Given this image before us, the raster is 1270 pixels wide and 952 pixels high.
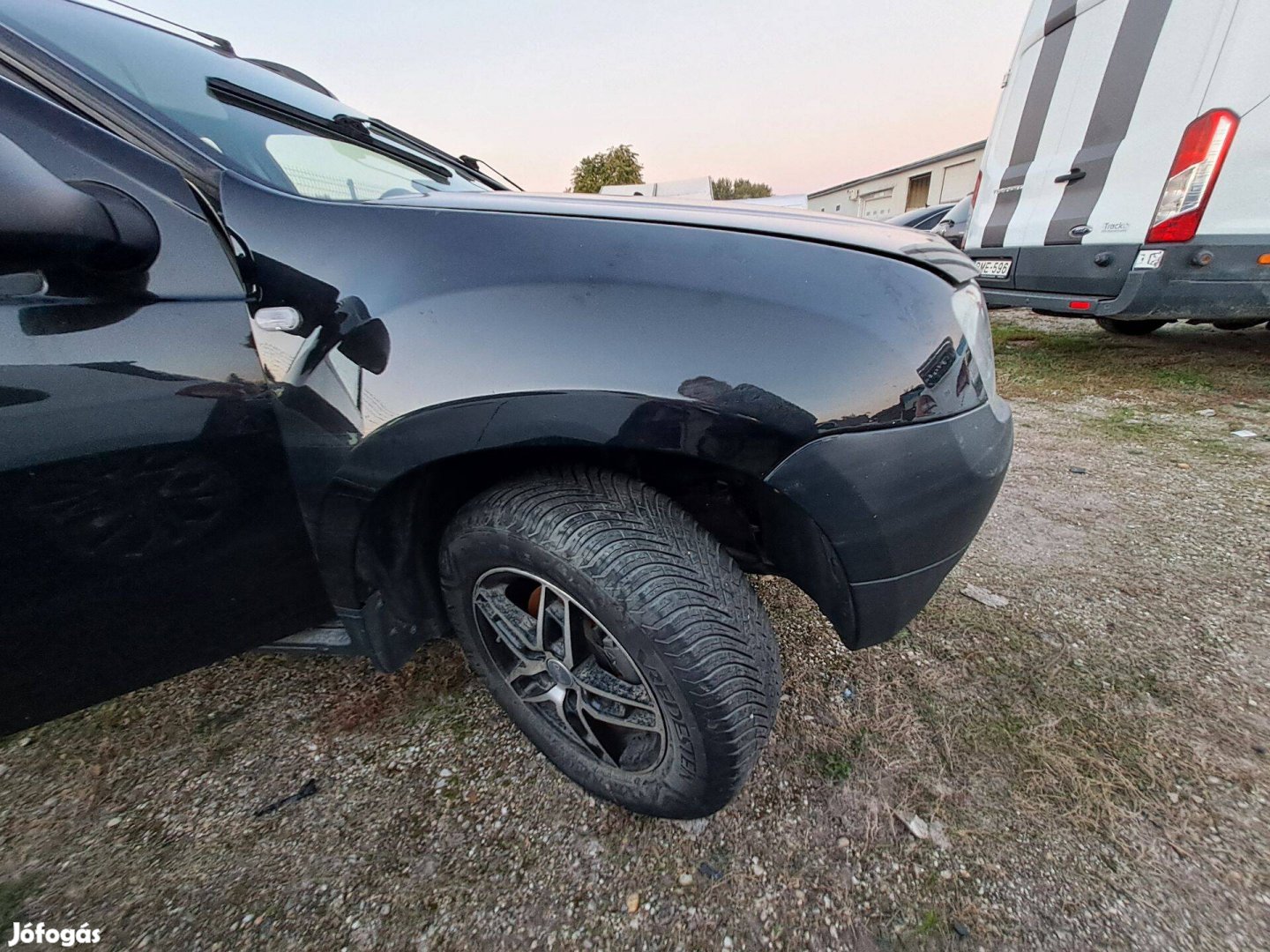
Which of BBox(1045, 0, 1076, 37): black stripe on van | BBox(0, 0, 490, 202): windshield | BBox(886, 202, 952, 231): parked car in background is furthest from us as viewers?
BBox(886, 202, 952, 231): parked car in background

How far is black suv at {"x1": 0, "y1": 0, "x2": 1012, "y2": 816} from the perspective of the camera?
0.89 m

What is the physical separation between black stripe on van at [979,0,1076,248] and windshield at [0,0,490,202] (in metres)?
4.96

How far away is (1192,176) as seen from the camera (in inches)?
125

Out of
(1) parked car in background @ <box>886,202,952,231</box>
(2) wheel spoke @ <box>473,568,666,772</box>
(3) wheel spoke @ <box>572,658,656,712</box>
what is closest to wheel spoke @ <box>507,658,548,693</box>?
(2) wheel spoke @ <box>473,568,666,772</box>

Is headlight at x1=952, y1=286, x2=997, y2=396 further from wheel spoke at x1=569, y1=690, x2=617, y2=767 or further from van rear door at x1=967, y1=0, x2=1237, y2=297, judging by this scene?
van rear door at x1=967, y1=0, x2=1237, y2=297

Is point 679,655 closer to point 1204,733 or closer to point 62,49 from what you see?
point 1204,733

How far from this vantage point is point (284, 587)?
1.14 metres

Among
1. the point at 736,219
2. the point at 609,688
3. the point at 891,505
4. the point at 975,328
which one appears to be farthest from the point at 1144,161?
the point at 609,688

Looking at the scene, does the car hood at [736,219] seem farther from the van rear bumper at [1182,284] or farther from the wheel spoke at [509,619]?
the van rear bumper at [1182,284]

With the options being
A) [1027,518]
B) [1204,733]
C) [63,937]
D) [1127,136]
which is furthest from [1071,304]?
[63,937]

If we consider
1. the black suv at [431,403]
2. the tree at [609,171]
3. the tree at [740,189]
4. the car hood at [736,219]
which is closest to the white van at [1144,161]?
the car hood at [736,219]

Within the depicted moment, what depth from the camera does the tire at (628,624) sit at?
0.97 metres

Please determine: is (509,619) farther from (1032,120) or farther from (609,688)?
(1032,120)

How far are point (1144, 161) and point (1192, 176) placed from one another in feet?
1.02
